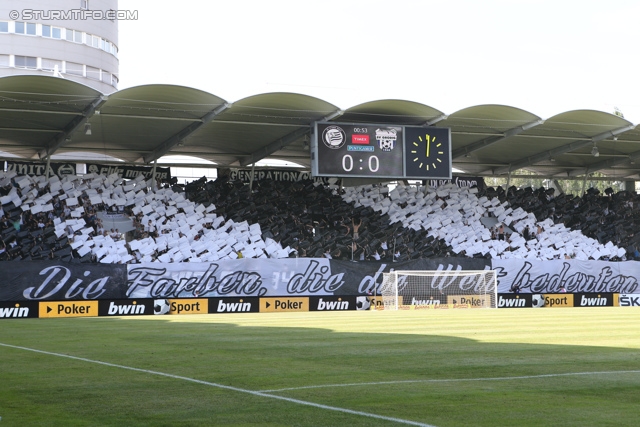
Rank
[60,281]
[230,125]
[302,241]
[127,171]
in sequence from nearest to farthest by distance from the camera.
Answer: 1. [60,281]
2. [230,125]
3. [302,241]
4. [127,171]

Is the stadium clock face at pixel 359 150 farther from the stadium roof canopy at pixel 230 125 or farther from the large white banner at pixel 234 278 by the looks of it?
the large white banner at pixel 234 278

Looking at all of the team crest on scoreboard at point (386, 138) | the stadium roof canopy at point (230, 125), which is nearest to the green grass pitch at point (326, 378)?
the stadium roof canopy at point (230, 125)

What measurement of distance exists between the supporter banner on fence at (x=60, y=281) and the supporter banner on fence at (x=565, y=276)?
1420cm

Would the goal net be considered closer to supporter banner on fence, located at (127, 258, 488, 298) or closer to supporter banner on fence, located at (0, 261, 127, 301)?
supporter banner on fence, located at (127, 258, 488, 298)

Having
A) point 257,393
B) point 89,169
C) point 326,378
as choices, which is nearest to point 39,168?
point 89,169

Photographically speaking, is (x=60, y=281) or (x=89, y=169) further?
(x=89, y=169)

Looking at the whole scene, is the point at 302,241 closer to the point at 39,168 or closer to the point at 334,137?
the point at 334,137

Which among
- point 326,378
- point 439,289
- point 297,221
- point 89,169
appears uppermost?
point 89,169

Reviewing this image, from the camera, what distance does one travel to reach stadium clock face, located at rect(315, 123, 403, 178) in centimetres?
3133

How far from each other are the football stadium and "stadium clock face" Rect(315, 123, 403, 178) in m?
0.08

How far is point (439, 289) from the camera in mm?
31422

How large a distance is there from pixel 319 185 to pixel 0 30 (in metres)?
44.5

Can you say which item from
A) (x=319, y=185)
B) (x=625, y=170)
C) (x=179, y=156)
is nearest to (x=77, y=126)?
(x=179, y=156)

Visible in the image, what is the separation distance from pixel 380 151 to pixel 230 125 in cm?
582
